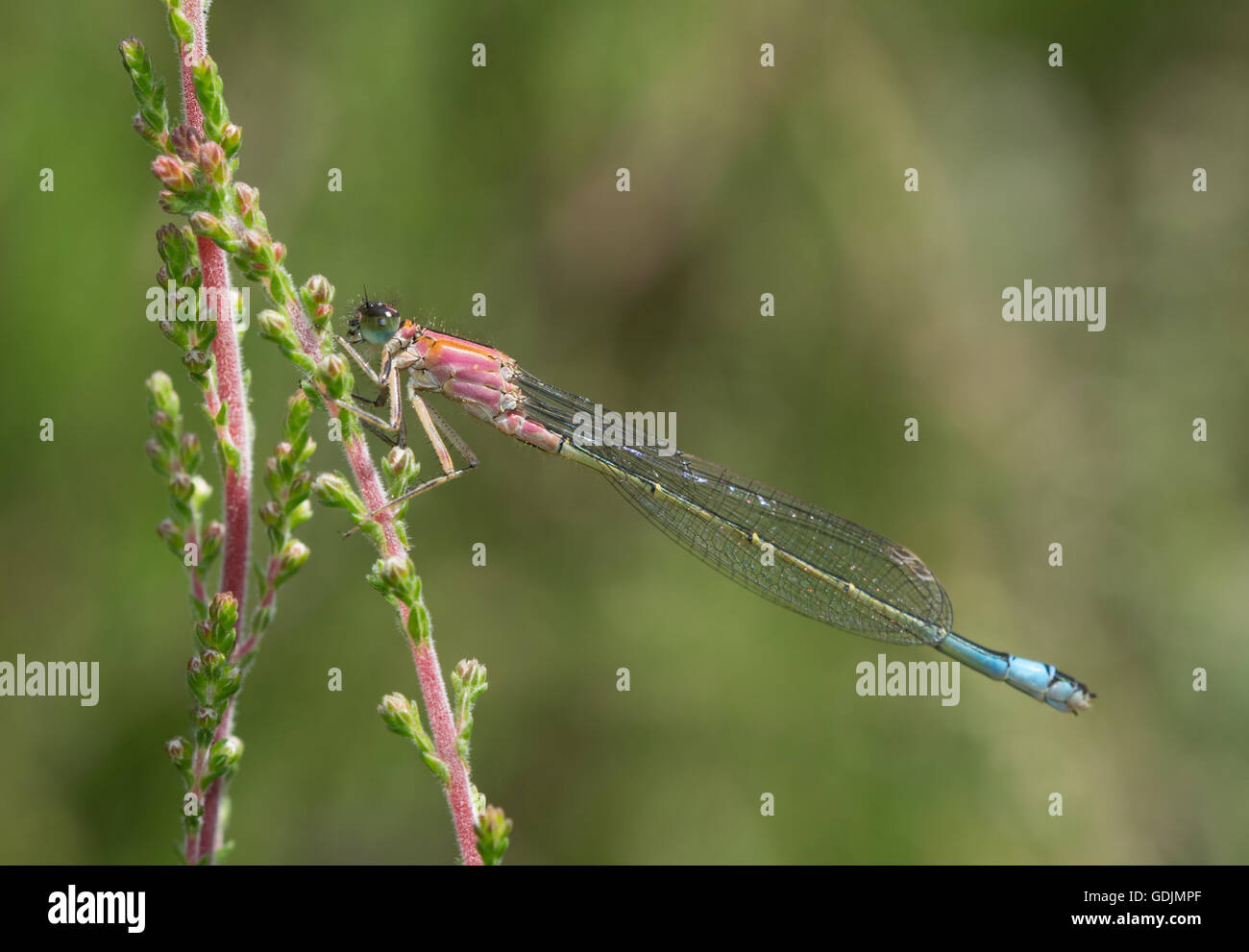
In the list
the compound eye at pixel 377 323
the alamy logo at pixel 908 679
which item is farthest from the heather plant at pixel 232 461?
the alamy logo at pixel 908 679

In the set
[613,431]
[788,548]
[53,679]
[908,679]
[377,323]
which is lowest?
[908,679]

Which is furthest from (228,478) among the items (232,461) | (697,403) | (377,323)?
(697,403)

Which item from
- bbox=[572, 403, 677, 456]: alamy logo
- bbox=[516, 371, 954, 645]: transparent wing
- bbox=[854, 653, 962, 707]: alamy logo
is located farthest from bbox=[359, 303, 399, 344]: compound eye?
bbox=[854, 653, 962, 707]: alamy logo

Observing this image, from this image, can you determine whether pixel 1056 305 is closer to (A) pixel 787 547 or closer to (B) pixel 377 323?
(A) pixel 787 547

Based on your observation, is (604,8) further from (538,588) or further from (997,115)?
(538,588)

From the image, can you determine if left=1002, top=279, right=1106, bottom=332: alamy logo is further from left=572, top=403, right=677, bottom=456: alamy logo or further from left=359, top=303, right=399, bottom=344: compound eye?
left=359, top=303, right=399, bottom=344: compound eye

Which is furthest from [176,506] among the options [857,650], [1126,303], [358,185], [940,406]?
[1126,303]
